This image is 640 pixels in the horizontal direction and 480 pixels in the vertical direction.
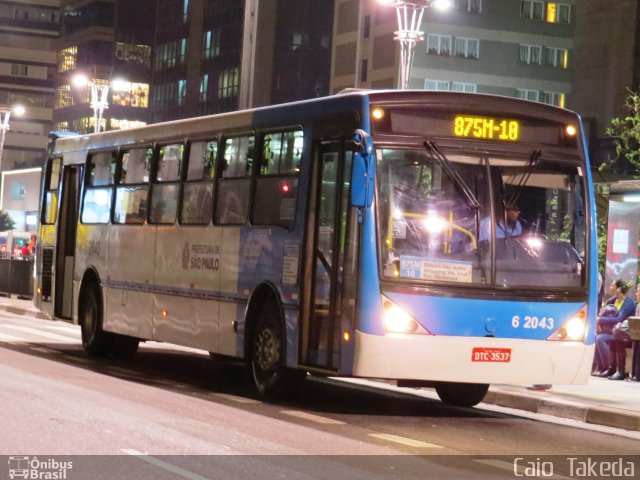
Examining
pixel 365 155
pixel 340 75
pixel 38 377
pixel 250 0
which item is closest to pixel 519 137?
pixel 365 155

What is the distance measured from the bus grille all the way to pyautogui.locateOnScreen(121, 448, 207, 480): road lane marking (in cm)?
1316

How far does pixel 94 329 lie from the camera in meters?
21.0

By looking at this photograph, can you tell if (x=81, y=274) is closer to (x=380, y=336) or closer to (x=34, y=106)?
(x=380, y=336)

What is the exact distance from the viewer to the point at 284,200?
51.2 feet

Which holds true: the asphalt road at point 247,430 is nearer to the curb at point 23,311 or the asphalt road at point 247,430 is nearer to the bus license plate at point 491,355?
the bus license plate at point 491,355

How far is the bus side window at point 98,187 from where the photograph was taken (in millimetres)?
21031

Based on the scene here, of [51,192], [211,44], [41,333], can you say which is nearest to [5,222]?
[211,44]

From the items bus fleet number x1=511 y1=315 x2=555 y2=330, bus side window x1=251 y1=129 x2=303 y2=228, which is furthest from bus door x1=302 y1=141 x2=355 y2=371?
bus fleet number x1=511 y1=315 x2=555 y2=330

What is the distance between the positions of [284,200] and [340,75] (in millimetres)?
81287

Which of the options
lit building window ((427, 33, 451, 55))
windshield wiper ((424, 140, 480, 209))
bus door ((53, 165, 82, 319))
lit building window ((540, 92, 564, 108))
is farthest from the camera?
lit building window ((540, 92, 564, 108))

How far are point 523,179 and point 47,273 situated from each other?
1115 cm

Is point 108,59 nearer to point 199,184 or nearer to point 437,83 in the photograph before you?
point 437,83

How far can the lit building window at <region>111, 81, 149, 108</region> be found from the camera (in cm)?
13375

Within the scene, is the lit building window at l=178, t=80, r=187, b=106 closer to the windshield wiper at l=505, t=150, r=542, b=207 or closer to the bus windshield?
the windshield wiper at l=505, t=150, r=542, b=207
